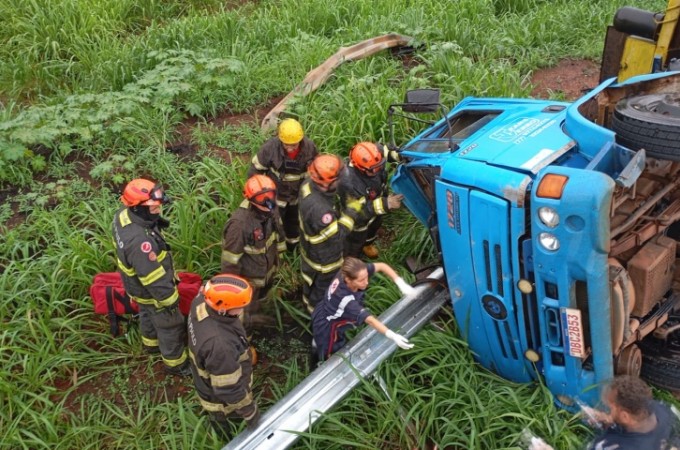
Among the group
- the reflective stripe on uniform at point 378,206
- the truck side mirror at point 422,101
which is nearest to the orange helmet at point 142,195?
the reflective stripe on uniform at point 378,206

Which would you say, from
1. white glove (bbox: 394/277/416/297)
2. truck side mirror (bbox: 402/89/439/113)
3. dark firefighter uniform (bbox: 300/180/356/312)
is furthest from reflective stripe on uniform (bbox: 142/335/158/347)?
truck side mirror (bbox: 402/89/439/113)

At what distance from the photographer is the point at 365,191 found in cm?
473

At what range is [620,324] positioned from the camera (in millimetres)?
3059

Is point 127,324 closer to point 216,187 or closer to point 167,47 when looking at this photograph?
point 216,187

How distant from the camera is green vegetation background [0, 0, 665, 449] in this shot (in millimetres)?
3609

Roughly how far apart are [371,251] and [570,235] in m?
2.48

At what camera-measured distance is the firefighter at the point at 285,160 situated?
4.78 metres

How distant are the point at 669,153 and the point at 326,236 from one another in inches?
82.7

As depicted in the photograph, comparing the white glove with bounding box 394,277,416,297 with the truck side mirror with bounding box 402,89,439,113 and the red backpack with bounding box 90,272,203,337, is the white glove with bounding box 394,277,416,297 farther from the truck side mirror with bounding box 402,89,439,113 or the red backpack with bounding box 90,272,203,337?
the red backpack with bounding box 90,272,203,337

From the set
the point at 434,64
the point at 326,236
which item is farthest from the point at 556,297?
the point at 434,64

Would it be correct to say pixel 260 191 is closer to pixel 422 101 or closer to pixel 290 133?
pixel 290 133

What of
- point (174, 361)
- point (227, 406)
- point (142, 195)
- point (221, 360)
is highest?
point (142, 195)

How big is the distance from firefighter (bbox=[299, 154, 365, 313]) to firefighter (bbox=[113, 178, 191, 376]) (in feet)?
3.03

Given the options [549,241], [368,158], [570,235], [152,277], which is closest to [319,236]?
[368,158]
